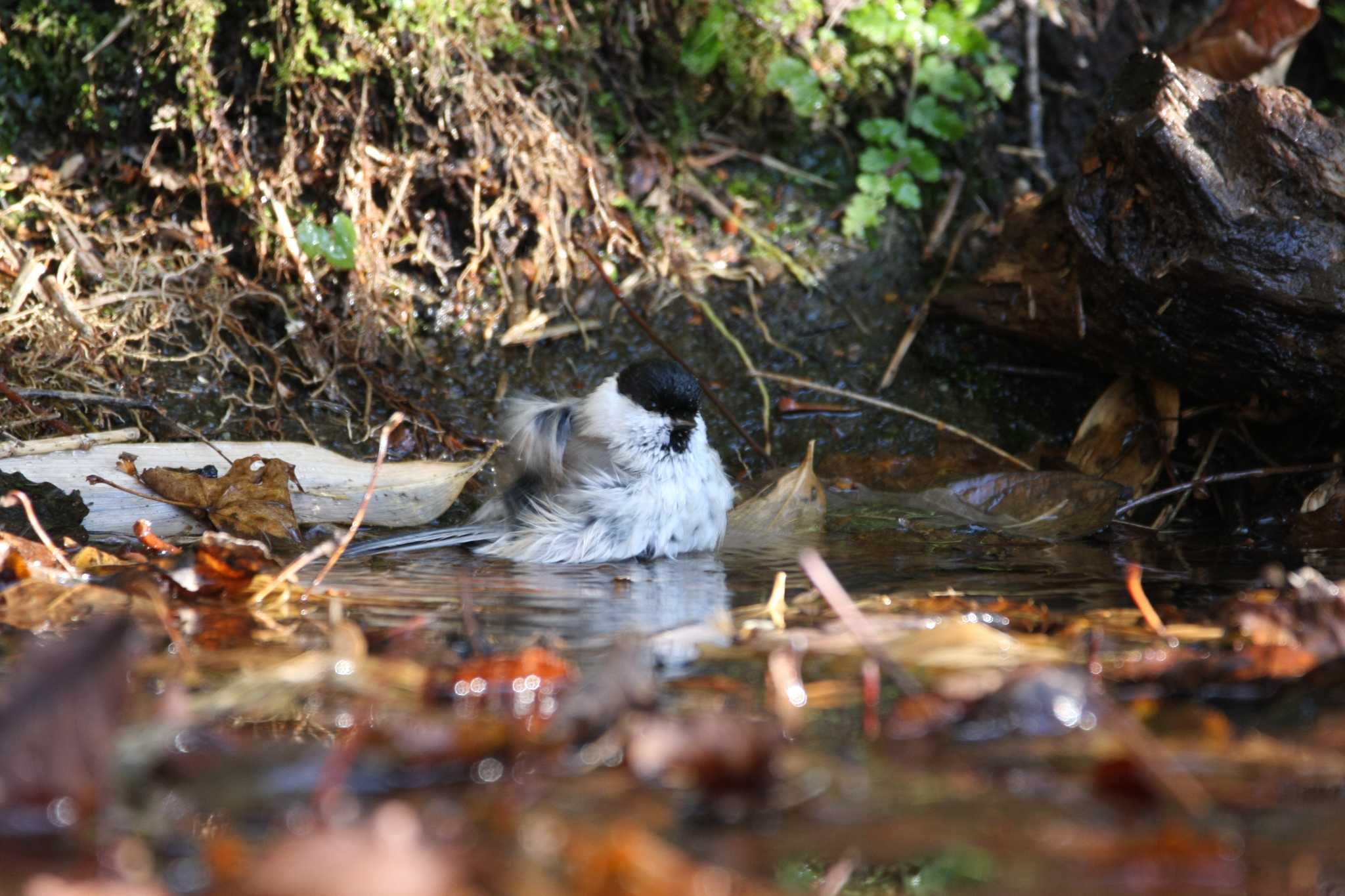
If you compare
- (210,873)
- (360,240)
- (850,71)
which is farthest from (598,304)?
(210,873)

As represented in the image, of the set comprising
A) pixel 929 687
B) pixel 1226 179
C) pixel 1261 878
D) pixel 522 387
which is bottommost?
pixel 522 387

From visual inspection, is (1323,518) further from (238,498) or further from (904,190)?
(238,498)

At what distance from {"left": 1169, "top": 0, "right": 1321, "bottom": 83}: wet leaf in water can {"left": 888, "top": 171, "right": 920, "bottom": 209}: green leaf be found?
1.30m

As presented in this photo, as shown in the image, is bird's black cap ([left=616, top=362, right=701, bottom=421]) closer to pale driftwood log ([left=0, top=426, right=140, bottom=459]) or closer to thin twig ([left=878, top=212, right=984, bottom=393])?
thin twig ([left=878, top=212, right=984, bottom=393])

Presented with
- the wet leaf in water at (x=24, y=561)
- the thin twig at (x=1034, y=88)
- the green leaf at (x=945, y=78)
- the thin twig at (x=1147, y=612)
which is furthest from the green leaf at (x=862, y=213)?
the wet leaf in water at (x=24, y=561)

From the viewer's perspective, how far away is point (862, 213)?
5.61m

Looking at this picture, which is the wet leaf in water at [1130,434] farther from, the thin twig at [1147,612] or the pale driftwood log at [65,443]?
the pale driftwood log at [65,443]

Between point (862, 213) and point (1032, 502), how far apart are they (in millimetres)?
1886

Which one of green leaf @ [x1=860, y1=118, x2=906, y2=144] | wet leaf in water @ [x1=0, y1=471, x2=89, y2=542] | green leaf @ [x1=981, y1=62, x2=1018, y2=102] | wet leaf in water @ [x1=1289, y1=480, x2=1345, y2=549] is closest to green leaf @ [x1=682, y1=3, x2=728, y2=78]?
green leaf @ [x1=860, y1=118, x2=906, y2=144]

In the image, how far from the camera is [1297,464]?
4371 millimetres

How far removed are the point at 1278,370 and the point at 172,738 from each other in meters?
3.63

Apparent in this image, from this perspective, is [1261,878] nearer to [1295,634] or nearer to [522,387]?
[1295,634]

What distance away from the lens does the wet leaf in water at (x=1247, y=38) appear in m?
4.79

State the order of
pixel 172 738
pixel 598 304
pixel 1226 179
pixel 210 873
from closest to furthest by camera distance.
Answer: pixel 210 873
pixel 172 738
pixel 1226 179
pixel 598 304
